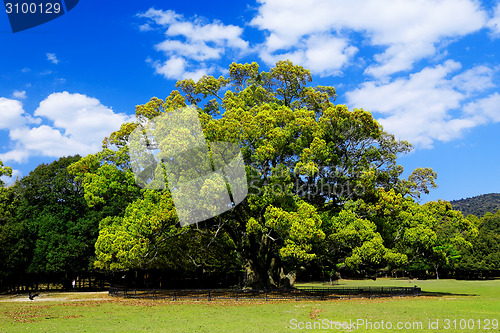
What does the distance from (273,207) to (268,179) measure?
2621 mm

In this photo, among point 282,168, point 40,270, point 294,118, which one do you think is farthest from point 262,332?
point 40,270

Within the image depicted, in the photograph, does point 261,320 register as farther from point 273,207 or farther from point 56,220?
point 56,220

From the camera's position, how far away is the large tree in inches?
957

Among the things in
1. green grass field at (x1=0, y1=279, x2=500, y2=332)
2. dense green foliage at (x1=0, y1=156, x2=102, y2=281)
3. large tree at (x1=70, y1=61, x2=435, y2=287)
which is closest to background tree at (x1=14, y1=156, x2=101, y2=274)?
dense green foliage at (x1=0, y1=156, x2=102, y2=281)

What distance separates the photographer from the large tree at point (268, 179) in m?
24.3

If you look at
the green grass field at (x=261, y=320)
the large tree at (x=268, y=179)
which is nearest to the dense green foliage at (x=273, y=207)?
the large tree at (x=268, y=179)

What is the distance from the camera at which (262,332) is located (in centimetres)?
1216

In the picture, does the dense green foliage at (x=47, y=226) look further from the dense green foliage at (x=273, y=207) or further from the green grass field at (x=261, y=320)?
the green grass field at (x=261, y=320)

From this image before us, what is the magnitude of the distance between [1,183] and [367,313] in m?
33.5

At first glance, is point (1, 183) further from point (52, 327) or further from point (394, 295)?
point (394, 295)

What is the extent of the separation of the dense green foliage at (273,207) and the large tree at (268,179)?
0.27 feet

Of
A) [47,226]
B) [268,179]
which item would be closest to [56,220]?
[47,226]

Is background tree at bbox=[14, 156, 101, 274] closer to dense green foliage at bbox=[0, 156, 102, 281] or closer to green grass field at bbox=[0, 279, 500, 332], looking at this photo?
dense green foliage at bbox=[0, 156, 102, 281]

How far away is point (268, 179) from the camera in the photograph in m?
25.4
